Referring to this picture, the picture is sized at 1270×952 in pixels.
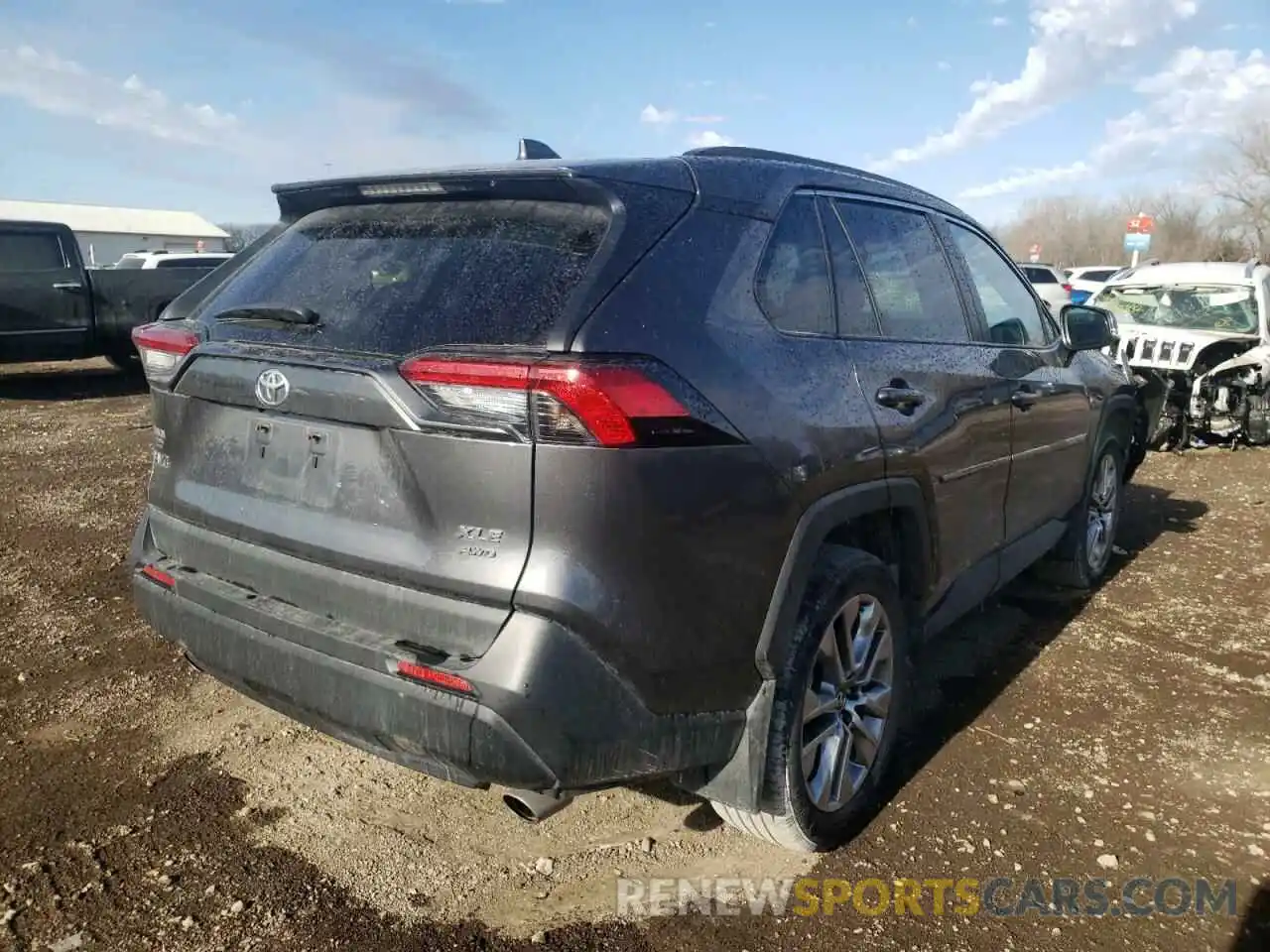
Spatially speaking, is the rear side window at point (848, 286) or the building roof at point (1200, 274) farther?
the building roof at point (1200, 274)

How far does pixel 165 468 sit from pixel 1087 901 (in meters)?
2.85

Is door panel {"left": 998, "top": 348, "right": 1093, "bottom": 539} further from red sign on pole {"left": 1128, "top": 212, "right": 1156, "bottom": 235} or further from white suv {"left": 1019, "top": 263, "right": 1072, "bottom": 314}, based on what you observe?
red sign on pole {"left": 1128, "top": 212, "right": 1156, "bottom": 235}

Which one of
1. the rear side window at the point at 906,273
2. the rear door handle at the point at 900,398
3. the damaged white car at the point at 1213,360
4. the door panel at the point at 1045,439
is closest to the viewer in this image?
the rear door handle at the point at 900,398

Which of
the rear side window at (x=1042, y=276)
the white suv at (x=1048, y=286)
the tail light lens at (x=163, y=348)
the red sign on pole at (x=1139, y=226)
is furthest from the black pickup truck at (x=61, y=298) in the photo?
the red sign on pole at (x=1139, y=226)

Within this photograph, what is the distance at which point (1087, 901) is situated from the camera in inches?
103

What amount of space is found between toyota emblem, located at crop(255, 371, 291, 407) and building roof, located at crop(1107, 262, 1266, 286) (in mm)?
10225

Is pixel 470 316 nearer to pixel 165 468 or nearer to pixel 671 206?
pixel 671 206

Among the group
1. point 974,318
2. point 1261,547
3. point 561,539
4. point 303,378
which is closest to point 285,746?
point 303,378

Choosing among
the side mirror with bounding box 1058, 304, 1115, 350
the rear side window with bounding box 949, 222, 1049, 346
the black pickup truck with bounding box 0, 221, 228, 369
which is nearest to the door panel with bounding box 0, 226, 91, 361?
the black pickup truck with bounding box 0, 221, 228, 369

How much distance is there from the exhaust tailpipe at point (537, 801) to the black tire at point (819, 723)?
556 millimetres

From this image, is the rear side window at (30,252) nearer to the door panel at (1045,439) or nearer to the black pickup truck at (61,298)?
the black pickup truck at (61,298)

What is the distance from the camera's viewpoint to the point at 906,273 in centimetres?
326

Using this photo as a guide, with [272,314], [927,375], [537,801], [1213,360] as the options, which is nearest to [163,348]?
[272,314]

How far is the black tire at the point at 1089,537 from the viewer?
487cm
